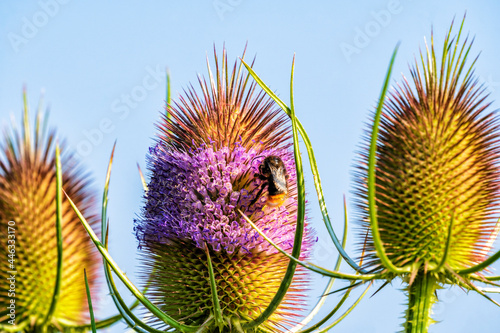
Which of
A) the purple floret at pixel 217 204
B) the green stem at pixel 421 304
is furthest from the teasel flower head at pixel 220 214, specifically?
the green stem at pixel 421 304

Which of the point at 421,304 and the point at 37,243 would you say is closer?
the point at 421,304

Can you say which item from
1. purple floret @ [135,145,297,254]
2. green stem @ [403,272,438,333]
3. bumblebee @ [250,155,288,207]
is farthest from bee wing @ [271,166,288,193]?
green stem @ [403,272,438,333]

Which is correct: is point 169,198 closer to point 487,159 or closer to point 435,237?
point 435,237

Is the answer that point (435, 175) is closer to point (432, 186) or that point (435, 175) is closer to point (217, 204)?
point (432, 186)

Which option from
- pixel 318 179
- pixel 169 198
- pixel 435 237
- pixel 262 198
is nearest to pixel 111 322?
Answer: pixel 169 198

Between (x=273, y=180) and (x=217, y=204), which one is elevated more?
(x=273, y=180)

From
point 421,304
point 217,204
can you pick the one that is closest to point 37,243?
point 217,204

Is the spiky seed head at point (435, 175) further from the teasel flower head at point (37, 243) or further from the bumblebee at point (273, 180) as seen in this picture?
Result: the teasel flower head at point (37, 243)
